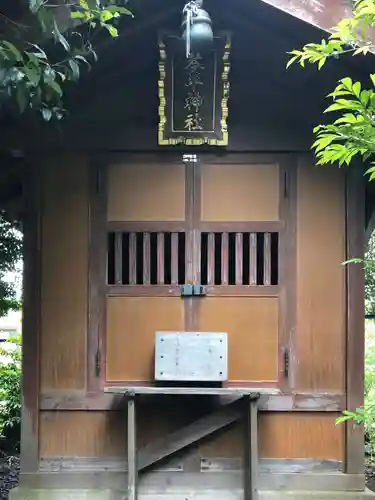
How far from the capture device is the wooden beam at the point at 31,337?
4422mm

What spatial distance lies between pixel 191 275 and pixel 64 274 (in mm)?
938

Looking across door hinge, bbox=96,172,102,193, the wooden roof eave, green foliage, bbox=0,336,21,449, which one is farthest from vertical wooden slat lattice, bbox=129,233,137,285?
green foliage, bbox=0,336,21,449

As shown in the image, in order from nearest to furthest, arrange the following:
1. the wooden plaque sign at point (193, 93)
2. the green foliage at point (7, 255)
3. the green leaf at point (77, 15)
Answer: the green leaf at point (77, 15) < the wooden plaque sign at point (193, 93) < the green foliage at point (7, 255)

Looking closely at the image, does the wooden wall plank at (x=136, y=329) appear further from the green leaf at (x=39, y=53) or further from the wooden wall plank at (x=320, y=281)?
the green leaf at (x=39, y=53)

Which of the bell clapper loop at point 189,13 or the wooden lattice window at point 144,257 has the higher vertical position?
the bell clapper loop at point 189,13

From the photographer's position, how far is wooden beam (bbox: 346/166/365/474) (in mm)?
4391

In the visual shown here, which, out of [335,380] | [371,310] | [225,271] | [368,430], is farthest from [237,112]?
[371,310]

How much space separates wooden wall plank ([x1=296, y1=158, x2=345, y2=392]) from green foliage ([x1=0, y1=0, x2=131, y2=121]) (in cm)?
187

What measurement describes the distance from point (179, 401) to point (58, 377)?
90 cm

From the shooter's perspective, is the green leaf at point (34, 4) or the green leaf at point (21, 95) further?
the green leaf at point (21, 95)

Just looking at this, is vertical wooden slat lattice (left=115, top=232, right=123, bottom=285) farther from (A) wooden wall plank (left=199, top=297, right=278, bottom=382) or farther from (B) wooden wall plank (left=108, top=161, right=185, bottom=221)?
(A) wooden wall plank (left=199, top=297, right=278, bottom=382)

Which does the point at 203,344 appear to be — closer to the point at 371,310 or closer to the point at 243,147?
the point at 243,147

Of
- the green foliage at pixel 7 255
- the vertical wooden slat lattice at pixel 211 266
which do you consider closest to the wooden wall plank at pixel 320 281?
the vertical wooden slat lattice at pixel 211 266

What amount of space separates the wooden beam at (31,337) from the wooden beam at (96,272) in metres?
0.39
